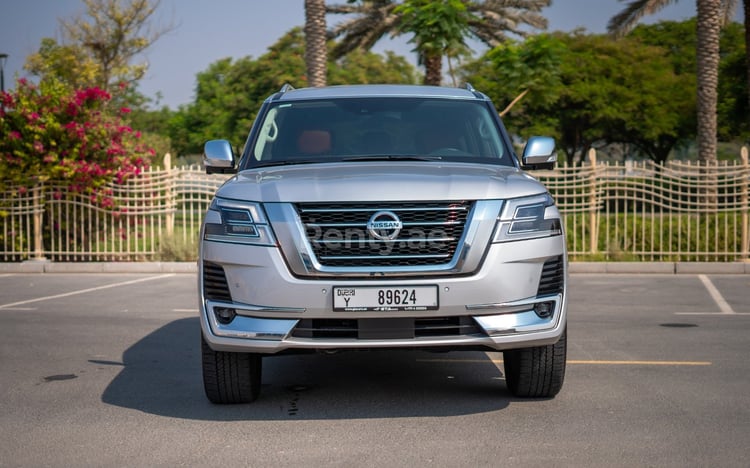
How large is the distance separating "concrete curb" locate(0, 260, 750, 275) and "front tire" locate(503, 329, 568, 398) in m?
11.4

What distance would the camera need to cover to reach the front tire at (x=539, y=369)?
6.17 metres

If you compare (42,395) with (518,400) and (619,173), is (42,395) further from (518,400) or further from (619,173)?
(619,173)

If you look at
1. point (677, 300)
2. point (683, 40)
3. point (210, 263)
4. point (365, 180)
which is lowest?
point (677, 300)

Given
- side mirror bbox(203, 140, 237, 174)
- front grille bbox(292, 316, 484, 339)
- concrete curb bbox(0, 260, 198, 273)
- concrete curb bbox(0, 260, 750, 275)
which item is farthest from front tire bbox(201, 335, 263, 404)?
concrete curb bbox(0, 260, 198, 273)

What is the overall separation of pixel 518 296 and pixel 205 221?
73.1 inches

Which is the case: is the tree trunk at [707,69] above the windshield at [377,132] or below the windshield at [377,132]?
above

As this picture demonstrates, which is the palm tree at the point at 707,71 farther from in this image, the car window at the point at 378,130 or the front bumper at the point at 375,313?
the front bumper at the point at 375,313

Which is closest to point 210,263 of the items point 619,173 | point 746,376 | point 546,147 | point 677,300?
point 546,147

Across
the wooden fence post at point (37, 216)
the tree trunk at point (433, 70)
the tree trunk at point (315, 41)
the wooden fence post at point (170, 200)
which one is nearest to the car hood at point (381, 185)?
the wooden fence post at point (170, 200)

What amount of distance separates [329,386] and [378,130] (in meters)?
1.79

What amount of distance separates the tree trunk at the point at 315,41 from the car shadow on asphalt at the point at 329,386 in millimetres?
16049

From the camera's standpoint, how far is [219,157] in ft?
23.1

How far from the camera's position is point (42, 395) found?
677 centimetres

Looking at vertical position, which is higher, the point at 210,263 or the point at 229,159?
the point at 229,159
